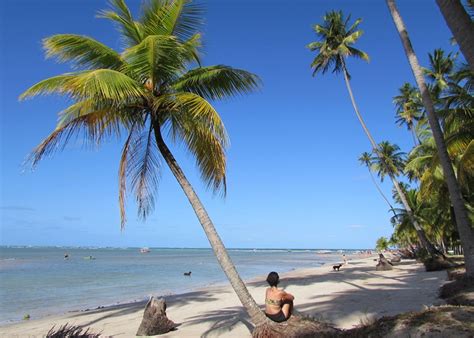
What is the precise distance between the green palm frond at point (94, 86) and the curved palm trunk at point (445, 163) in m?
7.93

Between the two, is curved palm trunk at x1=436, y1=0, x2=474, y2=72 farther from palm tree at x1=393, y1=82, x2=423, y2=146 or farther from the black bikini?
palm tree at x1=393, y1=82, x2=423, y2=146

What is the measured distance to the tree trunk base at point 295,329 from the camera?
6225 millimetres

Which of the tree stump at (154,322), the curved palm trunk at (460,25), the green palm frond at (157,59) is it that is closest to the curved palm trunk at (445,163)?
the curved palm trunk at (460,25)

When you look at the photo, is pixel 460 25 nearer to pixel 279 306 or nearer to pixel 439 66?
pixel 279 306

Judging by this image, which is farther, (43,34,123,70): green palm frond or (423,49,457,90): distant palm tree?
(423,49,457,90): distant palm tree

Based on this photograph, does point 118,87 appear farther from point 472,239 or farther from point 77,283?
point 77,283

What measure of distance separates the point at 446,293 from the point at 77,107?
963 cm

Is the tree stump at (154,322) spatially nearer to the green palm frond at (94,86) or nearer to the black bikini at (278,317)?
the black bikini at (278,317)

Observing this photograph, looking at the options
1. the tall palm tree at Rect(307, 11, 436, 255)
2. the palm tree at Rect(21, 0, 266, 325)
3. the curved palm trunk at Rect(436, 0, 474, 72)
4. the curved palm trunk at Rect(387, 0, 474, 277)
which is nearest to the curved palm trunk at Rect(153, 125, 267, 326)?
the palm tree at Rect(21, 0, 266, 325)

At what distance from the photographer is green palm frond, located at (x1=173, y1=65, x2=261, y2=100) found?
830 cm

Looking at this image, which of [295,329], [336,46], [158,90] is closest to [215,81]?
[158,90]

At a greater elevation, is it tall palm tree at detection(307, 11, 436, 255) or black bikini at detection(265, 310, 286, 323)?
tall palm tree at detection(307, 11, 436, 255)

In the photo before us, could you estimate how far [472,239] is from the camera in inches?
401

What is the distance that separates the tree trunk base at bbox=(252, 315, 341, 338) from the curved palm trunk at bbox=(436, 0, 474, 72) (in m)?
4.37
